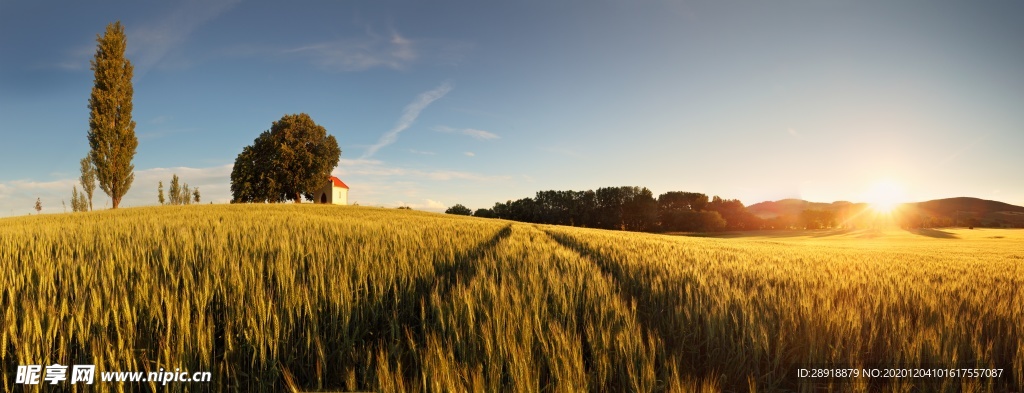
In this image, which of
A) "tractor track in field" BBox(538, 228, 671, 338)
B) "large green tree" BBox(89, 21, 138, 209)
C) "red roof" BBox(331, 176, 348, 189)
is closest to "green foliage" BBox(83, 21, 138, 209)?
"large green tree" BBox(89, 21, 138, 209)

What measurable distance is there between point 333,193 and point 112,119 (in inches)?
1046

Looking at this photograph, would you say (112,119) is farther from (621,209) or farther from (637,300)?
(621,209)

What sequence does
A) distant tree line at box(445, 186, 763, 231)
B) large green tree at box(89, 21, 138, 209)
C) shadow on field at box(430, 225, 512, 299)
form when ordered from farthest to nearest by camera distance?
distant tree line at box(445, 186, 763, 231) < large green tree at box(89, 21, 138, 209) < shadow on field at box(430, 225, 512, 299)

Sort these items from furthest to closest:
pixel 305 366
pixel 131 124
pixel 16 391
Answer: pixel 131 124, pixel 305 366, pixel 16 391

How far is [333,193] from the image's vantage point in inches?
2355

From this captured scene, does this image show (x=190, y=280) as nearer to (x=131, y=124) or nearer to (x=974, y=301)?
(x=974, y=301)

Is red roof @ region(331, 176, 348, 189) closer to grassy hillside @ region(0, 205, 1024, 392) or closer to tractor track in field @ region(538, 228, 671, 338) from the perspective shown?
tractor track in field @ region(538, 228, 671, 338)

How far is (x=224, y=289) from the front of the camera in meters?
2.96

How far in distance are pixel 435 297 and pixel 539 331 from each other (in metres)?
1.02

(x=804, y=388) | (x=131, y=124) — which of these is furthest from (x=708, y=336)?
(x=131, y=124)

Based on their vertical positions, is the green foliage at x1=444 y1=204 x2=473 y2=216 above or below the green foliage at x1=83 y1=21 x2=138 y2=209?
below

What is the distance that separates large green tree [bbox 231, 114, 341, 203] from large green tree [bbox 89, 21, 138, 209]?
29.7 feet

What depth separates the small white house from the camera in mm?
57641

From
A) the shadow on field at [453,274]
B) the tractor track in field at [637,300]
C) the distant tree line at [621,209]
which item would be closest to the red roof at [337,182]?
the distant tree line at [621,209]
